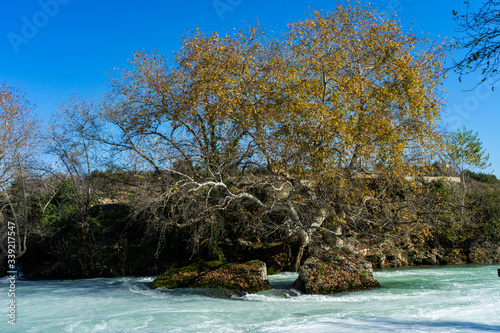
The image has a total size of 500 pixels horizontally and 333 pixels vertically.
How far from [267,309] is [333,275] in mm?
3812

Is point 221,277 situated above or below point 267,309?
above

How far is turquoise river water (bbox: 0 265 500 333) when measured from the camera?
9.09 m

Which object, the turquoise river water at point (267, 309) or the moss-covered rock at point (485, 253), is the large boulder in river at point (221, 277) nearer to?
the turquoise river water at point (267, 309)

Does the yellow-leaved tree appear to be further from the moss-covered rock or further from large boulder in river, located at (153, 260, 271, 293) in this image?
the moss-covered rock

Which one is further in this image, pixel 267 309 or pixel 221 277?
pixel 221 277

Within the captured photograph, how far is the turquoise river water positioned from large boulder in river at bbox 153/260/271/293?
1.65 feet

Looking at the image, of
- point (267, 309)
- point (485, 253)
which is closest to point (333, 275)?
point (267, 309)

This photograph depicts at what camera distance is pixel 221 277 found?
46.9 feet

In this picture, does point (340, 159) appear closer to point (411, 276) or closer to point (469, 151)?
point (411, 276)

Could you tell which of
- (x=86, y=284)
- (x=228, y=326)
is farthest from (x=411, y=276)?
(x=86, y=284)

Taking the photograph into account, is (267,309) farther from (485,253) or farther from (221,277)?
(485,253)

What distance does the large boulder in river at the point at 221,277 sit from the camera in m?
13.8

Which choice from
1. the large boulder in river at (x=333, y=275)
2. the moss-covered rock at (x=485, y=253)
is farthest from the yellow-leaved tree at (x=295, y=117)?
the moss-covered rock at (x=485, y=253)

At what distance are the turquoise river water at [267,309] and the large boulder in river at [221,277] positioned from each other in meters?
0.50
